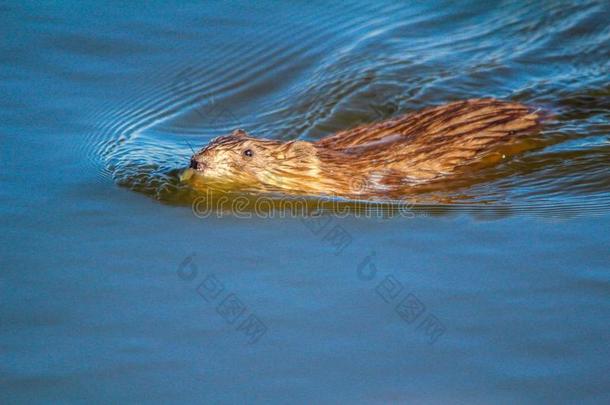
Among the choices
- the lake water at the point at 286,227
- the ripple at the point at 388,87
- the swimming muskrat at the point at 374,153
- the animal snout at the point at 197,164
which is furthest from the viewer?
the ripple at the point at 388,87

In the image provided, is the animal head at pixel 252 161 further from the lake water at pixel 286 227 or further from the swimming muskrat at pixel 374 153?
the lake water at pixel 286 227

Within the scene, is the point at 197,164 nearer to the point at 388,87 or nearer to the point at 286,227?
the point at 286,227

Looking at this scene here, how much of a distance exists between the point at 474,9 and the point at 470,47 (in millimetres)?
785

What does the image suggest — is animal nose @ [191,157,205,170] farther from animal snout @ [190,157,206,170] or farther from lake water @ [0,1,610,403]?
lake water @ [0,1,610,403]

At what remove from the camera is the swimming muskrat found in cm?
612

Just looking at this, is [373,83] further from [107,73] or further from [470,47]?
[107,73]

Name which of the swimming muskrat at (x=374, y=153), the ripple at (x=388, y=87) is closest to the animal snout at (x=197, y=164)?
the swimming muskrat at (x=374, y=153)

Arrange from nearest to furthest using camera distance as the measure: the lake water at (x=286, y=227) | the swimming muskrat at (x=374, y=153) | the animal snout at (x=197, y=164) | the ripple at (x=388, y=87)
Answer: the lake water at (x=286, y=227) → the animal snout at (x=197, y=164) → the swimming muskrat at (x=374, y=153) → the ripple at (x=388, y=87)

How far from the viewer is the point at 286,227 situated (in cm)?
543

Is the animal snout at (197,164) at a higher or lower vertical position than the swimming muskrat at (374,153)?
higher

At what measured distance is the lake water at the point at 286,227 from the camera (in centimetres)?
403

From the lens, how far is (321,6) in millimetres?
9016

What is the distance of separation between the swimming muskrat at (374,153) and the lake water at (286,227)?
0.78ft

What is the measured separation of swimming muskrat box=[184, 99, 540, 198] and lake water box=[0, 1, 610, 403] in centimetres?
24
